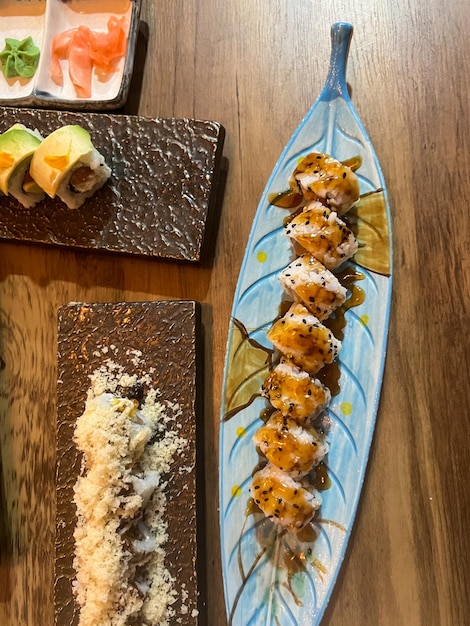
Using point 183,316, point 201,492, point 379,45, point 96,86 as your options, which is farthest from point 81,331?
point 379,45

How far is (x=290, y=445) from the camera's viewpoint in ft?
5.68

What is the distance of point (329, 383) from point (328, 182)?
688 millimetres

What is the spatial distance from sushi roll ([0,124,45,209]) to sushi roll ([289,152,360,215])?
1009mm

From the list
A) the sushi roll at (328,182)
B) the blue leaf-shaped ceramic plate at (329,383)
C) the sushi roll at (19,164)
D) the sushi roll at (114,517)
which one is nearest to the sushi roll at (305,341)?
the blue leaf-shaped ceramic plate at (329,383)

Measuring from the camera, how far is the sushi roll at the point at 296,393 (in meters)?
1.76

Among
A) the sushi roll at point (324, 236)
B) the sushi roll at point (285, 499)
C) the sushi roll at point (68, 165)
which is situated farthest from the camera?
the sushi roll at point (68, 165)

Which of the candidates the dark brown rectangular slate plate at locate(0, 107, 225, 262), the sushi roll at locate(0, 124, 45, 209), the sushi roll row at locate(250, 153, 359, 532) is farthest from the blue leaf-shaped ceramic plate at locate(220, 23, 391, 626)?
the sushi roll at locate(0, 124, 45, 209)

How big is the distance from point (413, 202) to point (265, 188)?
0.55m

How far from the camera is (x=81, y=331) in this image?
2.06 meters

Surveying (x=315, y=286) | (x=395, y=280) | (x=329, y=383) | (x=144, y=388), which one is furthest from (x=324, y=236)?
(x=144, y=388)

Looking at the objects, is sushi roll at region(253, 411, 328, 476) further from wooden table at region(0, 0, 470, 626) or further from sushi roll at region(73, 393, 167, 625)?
sushi roll at region(73, 393, 167, 625)

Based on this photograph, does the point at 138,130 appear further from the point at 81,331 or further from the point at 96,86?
the point at 81,331

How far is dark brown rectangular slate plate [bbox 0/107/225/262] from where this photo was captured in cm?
205

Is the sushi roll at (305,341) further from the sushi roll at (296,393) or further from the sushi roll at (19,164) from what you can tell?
the sushi roll at (19,164)
